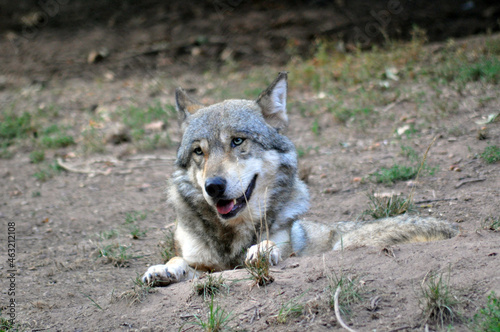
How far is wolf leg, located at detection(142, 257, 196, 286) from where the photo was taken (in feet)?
13.1

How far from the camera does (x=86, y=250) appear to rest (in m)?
5.39

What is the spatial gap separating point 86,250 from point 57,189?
2.48 m

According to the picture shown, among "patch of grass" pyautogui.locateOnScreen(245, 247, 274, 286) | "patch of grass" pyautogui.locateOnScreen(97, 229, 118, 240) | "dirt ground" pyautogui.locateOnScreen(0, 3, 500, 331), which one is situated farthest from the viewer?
"patch of grass" pyautogui.locateOnScreen(97, 229, 118, 240)

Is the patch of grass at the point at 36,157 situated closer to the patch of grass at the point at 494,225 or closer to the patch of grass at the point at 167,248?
the patch of grass at the point at 167,248

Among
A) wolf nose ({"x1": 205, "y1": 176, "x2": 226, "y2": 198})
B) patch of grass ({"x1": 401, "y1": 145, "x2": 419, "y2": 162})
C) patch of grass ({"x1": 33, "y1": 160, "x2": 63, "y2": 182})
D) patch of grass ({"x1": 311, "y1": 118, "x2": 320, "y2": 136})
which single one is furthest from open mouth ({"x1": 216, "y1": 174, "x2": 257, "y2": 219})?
patch of grass ({"x1": 33, "y1": 160, "x2": 63, "y2": 182})

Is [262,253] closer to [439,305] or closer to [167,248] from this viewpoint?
[439,305]

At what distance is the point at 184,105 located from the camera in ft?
17.4

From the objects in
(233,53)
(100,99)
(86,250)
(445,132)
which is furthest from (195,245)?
(233,53)

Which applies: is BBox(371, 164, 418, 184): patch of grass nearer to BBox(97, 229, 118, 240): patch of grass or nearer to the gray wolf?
the gray wolf

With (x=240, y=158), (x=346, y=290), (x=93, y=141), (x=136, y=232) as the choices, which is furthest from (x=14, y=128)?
(x=346, y=290)

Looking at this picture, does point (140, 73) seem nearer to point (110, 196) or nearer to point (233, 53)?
point (233, 53)

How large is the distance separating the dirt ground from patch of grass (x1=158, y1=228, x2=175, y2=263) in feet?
0.43

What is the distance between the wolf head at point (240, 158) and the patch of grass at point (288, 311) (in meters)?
1.19

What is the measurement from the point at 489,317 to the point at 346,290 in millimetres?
855
